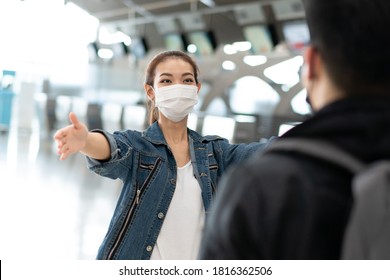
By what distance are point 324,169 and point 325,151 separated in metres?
0.03

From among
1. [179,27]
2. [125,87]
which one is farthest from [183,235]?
[179,27]

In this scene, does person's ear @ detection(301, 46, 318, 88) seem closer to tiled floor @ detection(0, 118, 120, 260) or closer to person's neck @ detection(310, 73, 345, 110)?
person's neck @ detection(310, 73, 345, 110)

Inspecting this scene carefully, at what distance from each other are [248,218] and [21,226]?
3.58 metres

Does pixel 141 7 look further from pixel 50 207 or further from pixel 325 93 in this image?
pixel 325 93

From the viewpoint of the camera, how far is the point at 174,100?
1.79 meters

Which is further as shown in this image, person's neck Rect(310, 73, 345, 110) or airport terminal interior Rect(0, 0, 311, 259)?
airport terminal interior Rect(0, 0, 311, 259)

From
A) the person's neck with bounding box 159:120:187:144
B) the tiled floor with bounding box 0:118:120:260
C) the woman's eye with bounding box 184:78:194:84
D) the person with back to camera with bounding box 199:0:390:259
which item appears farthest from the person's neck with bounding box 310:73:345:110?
the tiled floor with bounding box 0:118:120:260

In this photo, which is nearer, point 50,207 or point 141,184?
point 141,184

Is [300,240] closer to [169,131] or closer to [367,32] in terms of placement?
[367,32]

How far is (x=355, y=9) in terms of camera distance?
2.28 feet

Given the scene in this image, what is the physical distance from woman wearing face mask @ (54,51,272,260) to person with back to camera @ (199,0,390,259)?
2.81 ft

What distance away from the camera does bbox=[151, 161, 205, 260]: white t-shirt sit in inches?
61.6

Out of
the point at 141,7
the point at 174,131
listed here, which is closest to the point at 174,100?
the point at 174,131

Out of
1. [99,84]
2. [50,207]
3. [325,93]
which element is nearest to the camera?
[325,93]
